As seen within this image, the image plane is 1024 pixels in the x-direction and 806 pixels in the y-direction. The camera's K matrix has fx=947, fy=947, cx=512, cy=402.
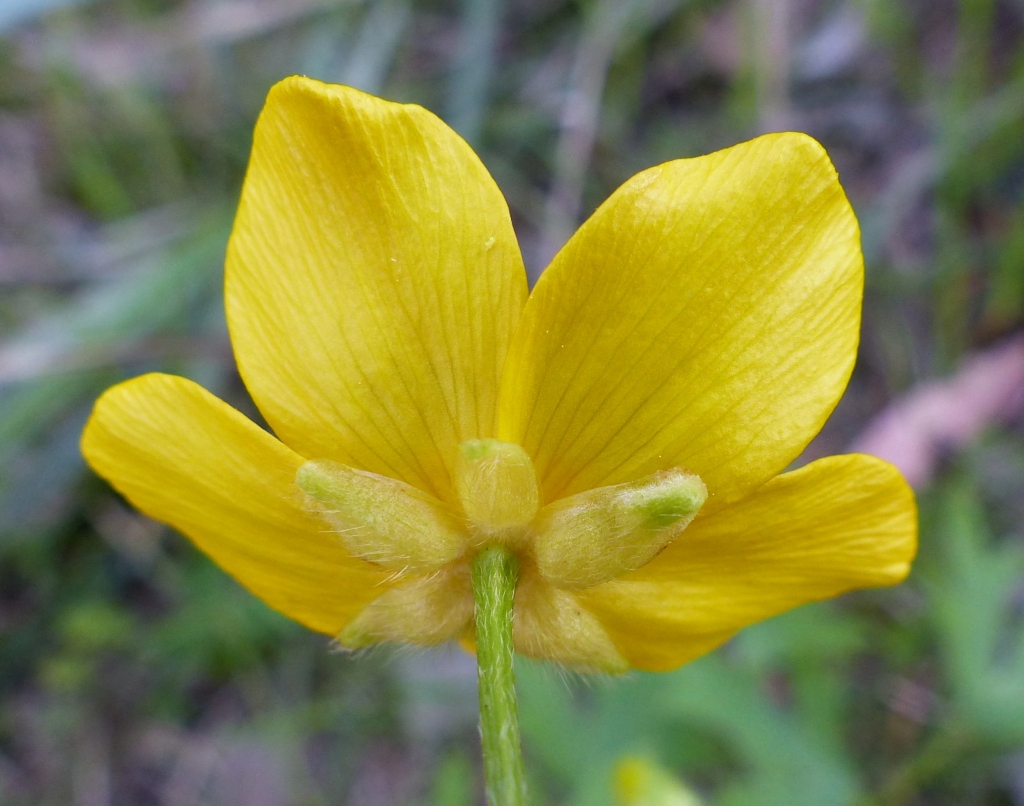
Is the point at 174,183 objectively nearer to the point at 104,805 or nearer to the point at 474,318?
the point at 104,805

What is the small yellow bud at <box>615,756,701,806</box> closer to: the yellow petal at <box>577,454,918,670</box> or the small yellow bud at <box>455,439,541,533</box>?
the yellow petal at <box>577,454,918,670</box>

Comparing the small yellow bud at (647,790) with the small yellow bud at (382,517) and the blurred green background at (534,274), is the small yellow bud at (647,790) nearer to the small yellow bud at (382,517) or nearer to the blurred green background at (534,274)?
the blurred green background at (534,274)

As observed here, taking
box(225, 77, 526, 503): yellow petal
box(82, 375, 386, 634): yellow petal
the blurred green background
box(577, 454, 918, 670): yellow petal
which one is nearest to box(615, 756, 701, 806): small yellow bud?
the blurred green background

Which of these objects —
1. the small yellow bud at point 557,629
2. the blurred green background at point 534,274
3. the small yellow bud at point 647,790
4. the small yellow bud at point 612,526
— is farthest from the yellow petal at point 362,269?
the blurred green background at point 534,274

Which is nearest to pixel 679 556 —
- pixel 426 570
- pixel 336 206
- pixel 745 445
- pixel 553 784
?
pixel 745 445

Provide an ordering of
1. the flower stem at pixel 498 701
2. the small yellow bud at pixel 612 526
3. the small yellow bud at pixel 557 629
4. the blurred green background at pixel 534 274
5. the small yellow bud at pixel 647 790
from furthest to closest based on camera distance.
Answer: the blurred green background at pixel 534 274 → the small yellow bud at pixel 647 790 → the small yellow bud at pixel 557 629 → the small yellow bud at pixel 612 526 → the flower stem at pixel 498 701
